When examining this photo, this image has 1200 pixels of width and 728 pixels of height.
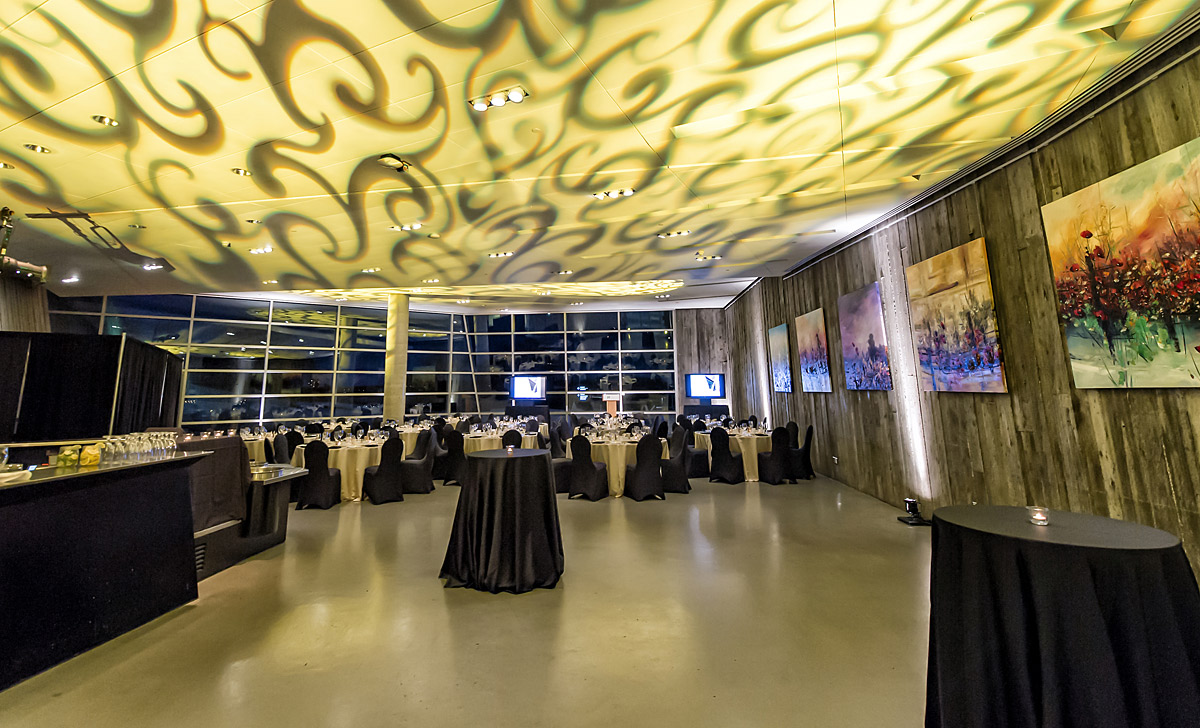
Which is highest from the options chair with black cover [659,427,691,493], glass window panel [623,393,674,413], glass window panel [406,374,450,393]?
glass window panel [406,374,450,393]

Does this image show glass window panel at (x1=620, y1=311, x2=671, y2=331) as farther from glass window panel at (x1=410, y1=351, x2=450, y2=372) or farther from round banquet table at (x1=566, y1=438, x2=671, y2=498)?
round banquet table at (x1=566, y1=438, x2=671, y2=498)

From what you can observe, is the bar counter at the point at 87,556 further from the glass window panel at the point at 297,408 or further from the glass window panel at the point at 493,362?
the glass window panel at the point at 493,362

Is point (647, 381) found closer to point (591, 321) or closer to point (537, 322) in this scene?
point (591, 321)

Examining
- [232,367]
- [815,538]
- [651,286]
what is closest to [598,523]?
[815,538]

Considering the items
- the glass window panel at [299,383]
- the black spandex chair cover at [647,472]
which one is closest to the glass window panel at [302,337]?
the glass window panel at [299,383]

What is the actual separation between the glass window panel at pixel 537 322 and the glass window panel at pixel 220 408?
7.32 meters

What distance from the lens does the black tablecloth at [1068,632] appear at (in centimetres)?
119

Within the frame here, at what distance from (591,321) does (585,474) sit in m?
8.45

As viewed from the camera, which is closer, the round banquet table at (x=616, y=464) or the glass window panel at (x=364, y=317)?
the round banquet table at (x=616, y=464)

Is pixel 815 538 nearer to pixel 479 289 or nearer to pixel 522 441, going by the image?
pixel 522 441

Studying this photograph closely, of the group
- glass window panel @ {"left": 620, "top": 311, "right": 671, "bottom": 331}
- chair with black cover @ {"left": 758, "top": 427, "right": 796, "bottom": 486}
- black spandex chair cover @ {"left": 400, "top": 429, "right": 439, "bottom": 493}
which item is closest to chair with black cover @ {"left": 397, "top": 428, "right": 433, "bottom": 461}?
black spandex chair cover @ {"left": 400, "top": 429, "right": 439, "bottom": 493}

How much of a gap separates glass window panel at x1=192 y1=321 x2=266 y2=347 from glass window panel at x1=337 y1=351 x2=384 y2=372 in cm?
185

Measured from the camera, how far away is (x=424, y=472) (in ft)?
22.9

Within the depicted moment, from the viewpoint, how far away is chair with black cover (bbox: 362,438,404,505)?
6.30 m
